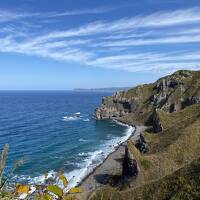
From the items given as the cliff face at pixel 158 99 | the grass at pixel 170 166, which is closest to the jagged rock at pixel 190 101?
the cliff face at pixel 158 99

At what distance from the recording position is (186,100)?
533 ft

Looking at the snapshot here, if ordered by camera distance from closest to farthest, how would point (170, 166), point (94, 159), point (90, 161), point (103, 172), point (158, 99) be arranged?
point (170, 166) → point (103, 172) → point (90, 161) → point (94, 159) → point (158, 99)

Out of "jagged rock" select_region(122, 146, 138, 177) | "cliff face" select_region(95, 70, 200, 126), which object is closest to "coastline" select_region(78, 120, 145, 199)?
"jagged rock" select_region(122, 146, 138, 177)

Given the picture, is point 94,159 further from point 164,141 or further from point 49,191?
point 49,191

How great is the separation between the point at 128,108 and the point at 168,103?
2713 cm

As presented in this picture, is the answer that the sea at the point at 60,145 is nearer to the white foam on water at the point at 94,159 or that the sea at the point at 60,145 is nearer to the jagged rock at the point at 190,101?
the white foam on water at the point at 94,159

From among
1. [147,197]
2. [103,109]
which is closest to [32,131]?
[103,109]

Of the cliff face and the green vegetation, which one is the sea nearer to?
the cliff face

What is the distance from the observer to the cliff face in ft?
544

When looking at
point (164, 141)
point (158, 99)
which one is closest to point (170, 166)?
point (164, 141)

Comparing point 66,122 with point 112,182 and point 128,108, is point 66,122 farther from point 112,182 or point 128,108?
point 112,182

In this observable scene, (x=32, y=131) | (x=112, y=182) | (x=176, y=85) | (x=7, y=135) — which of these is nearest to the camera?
(x=112, y=182)

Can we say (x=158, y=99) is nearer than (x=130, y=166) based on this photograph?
No

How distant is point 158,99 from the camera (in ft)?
585
